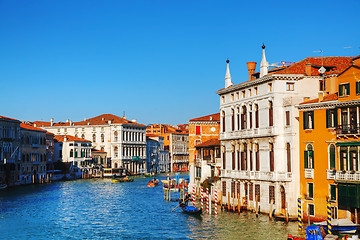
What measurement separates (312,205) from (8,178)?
4177 cm

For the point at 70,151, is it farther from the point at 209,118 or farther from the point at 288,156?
the point at 288,156

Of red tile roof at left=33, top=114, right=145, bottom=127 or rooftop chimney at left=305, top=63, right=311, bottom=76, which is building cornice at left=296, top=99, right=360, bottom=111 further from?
red tile roof at left=33, top=114, right=145, bottom=127

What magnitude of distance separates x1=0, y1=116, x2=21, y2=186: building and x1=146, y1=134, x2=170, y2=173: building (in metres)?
38.9

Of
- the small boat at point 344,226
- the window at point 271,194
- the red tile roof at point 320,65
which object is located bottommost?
the small boat at point 344,226

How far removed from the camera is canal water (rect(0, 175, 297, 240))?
26.3 metres

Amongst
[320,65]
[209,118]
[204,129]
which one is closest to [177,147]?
[209,118]

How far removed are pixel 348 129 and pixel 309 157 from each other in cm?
300

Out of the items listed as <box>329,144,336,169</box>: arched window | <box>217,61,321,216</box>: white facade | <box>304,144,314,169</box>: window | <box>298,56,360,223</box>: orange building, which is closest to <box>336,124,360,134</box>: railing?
<box>298,56,360,223</box>: orange building

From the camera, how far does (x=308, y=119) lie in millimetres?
26031

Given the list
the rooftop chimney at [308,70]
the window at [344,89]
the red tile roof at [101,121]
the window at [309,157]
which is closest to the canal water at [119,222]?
the window at [309,157]

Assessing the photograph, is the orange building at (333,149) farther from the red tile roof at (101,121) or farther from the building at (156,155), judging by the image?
the building at (156,155)

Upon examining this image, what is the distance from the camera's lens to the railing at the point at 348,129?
23031 mm

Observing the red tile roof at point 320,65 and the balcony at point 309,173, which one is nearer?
the balcony at point 309,173

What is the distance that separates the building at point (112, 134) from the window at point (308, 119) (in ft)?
212
